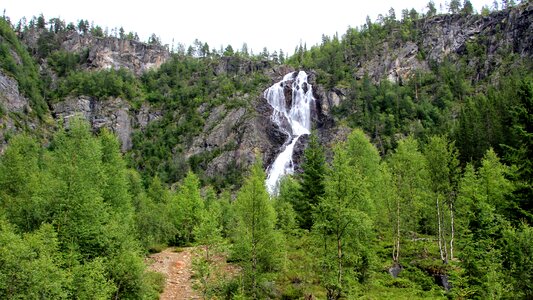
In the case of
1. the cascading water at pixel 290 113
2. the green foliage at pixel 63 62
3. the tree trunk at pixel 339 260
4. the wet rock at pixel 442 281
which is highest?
the green foliage at pixel 63 62

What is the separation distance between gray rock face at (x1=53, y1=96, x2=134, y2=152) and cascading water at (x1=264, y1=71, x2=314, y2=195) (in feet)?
165

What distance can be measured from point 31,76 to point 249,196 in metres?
146

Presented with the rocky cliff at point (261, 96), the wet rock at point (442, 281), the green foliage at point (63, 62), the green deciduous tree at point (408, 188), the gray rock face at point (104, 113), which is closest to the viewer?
the wet rock at point (442, 281)

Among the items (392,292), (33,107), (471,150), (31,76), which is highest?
(31,76)

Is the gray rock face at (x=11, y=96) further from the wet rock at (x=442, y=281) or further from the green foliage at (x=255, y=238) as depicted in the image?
the wet rock at (x=442, y=281)

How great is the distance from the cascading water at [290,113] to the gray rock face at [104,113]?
165 feet

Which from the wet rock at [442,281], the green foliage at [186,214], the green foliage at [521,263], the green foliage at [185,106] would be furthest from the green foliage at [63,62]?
the green foliage at [521,263]

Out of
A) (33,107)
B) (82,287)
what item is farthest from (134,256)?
(33,107)

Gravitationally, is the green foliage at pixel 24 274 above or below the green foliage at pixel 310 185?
below

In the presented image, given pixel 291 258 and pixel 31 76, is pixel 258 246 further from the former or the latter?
pixel 31 76

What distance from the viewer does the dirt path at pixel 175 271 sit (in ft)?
90.9

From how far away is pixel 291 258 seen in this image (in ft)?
92.8

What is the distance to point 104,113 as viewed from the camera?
14188 centimetres

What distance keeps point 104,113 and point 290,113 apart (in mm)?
66002
